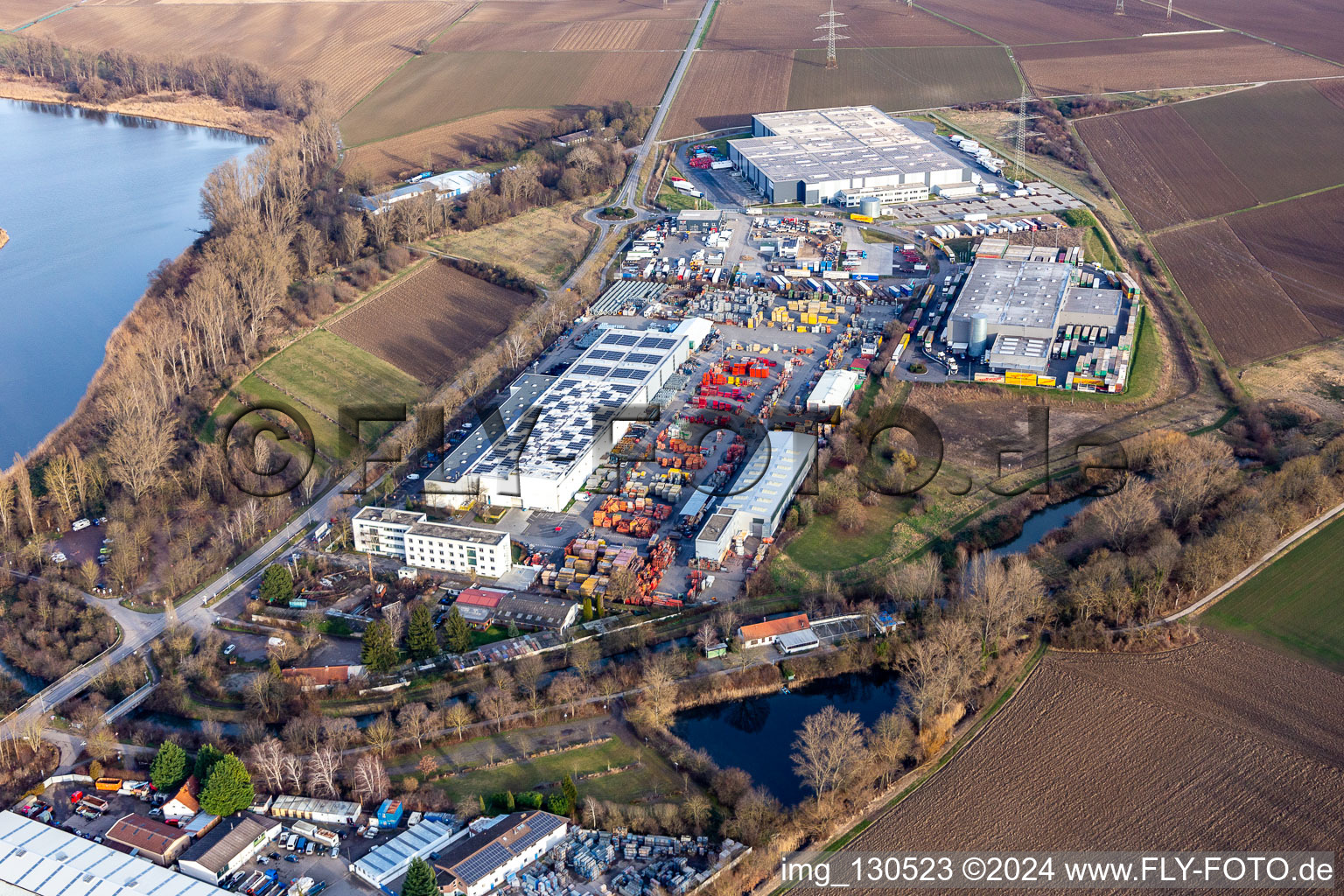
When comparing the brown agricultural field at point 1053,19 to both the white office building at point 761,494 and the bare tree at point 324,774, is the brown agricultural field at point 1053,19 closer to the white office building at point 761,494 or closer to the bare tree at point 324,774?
the white office building at point 761,494

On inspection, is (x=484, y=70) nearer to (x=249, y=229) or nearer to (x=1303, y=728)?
(x=249, y=229)

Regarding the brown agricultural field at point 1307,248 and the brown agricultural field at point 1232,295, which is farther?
the brown agricultural field at point 1307,248

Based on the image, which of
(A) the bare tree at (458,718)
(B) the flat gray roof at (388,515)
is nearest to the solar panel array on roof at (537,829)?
(A) the bare tree at (458,718)

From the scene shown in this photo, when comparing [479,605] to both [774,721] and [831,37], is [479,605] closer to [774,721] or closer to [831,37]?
[774,721]

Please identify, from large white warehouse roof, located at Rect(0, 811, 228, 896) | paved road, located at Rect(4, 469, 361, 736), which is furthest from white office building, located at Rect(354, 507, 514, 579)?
large white warehouse roof, located at Rect(0, 811, 228, 896)

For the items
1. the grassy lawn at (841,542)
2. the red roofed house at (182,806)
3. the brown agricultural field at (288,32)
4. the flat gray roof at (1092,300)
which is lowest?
the red roofed house at (182,806)

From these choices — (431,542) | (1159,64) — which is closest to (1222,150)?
(1159,64)

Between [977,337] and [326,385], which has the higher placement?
[977,337]

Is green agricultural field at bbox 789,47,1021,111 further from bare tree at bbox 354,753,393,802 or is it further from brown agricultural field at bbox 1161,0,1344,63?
bare tree at bbox 354,753,393,802
